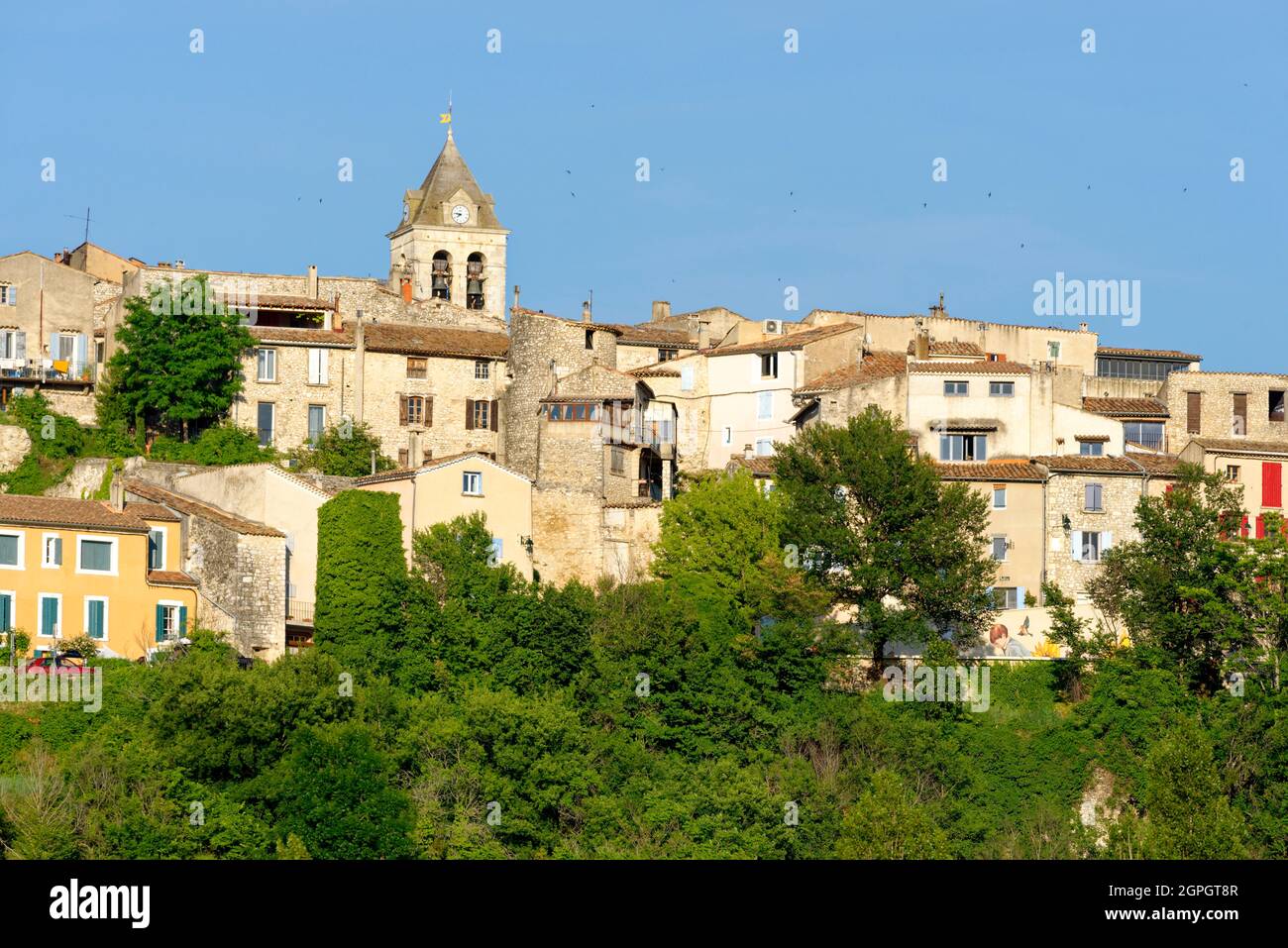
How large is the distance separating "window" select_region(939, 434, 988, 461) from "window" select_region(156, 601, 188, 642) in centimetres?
2363

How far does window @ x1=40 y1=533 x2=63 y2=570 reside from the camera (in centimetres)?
5300

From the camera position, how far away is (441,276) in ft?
262

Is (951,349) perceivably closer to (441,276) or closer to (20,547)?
(441,276)

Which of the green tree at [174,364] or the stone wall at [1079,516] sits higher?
the green tree at [174,364]

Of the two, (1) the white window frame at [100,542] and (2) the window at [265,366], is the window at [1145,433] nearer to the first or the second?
(2) the window at [265,366]

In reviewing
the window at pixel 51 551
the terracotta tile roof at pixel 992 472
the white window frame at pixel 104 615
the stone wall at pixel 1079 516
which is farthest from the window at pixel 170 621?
the stone wall at pixel 1079 516

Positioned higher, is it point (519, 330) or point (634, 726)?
point (519, 330)

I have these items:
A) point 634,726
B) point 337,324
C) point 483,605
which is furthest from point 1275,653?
point 337,324

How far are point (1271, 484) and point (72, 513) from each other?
121 ft

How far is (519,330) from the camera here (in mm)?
69375

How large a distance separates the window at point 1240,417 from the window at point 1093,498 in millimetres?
9299

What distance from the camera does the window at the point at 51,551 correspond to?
5300cm

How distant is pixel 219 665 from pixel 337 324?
25220mm
